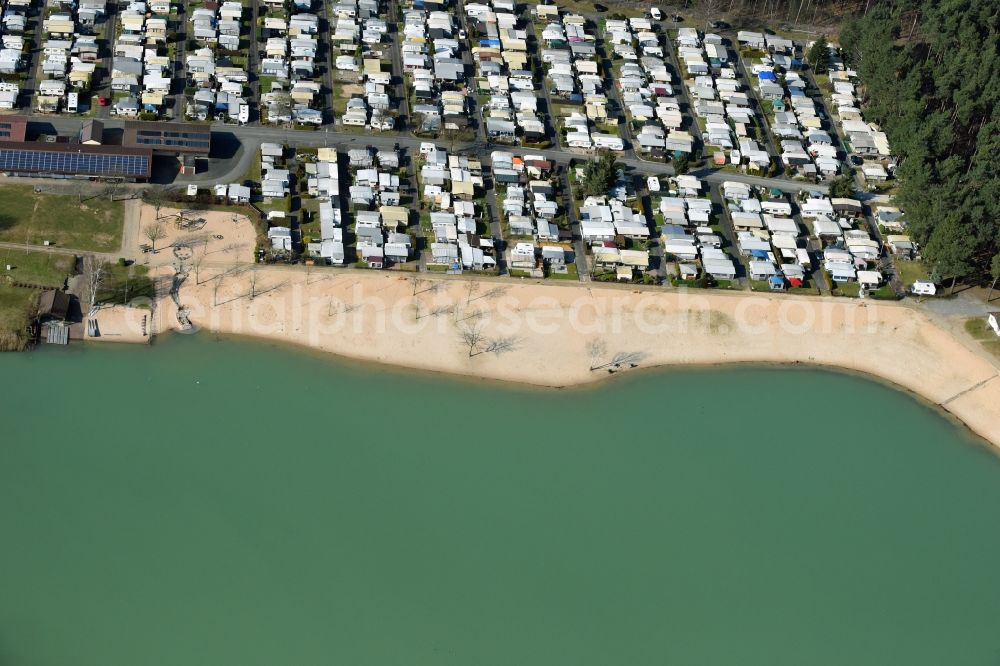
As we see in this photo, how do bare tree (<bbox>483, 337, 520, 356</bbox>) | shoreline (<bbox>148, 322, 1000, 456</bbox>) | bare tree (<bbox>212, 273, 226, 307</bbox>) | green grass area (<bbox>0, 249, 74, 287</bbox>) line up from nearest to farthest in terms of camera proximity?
green grass area (<bbox>0, 249, 74, 287</bbox>)
shoreline (<bbox>148, 322, 1000, 456</bbox>)
bare tree (<bbox>212, 273, 226, 307</bbox>)
bare tree (<bbox>483, 337, 520, 356</bbox>)

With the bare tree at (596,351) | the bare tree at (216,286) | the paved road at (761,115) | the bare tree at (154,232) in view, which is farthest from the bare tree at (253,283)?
the paved road at (761,115)

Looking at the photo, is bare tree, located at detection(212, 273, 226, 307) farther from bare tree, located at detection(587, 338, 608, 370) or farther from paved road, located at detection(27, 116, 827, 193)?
bare tree, located at detection(587, 338, 608, 370)

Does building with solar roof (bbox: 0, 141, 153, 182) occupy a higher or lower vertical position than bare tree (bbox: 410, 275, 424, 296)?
higher

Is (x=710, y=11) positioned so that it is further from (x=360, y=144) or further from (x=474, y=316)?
(x=474, y=316)

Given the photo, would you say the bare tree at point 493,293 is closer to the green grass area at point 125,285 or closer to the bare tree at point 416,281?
the bare tree at point 416,281

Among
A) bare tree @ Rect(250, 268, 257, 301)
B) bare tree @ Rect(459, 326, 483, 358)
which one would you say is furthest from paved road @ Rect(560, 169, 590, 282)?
bare tree @ Rect(250, 268, 257, 301)

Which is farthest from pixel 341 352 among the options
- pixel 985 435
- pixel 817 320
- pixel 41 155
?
pixel 985 435
